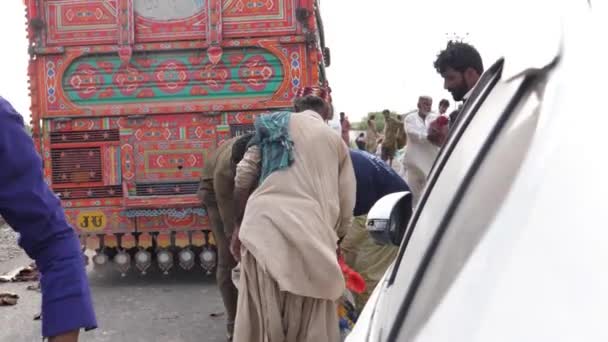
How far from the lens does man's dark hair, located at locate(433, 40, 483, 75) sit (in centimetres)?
410

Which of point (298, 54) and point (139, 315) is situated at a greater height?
point (298, 54)

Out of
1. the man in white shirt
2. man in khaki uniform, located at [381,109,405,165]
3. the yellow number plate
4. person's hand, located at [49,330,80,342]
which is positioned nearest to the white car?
person's hand, located at [49,330,80,342]

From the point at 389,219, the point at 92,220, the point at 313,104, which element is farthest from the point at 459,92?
the point at 92,220

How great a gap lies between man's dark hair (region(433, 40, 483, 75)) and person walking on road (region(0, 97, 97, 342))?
100 inches

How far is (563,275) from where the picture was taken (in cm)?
90

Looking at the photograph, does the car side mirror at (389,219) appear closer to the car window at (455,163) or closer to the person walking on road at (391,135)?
the car window at (455,163)

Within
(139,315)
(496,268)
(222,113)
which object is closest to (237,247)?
(139,315)

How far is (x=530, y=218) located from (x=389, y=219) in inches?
45.8

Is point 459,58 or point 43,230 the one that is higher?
point 459,58

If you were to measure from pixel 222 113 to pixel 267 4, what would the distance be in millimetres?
1031

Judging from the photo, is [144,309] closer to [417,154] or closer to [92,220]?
[92,220]

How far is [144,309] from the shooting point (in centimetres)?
686

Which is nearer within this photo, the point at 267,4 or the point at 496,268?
the point at 496,268

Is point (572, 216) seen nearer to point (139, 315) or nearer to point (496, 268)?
point (496, 268)
